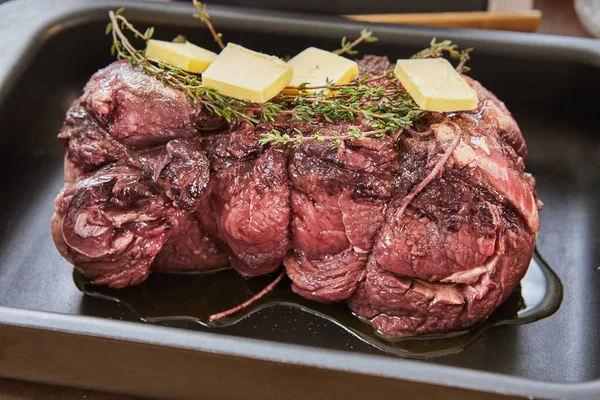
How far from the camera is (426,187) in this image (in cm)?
252

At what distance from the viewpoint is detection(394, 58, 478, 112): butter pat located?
2559 mm

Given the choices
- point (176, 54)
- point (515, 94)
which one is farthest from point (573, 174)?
point (176, 54)

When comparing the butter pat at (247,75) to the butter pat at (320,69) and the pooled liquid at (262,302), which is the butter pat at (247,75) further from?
the pooled liquid at (262,302)

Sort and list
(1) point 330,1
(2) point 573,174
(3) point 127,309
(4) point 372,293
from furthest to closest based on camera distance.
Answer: (1) point 330,1 → (2) point 573,174 → (3) point 127,309 → (4) point 372,293

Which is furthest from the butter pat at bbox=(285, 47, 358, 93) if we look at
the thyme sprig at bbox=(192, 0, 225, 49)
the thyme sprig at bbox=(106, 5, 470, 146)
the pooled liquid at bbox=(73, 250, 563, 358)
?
the pooled liquid at bbox=(73, 250, 563, 358)

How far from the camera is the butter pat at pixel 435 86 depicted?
2.56 meters

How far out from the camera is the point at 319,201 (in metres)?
2.62

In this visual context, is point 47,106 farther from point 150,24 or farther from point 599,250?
point 599,250

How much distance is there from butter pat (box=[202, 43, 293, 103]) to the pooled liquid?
84 centimetres

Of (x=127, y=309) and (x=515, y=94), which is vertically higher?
(x=515, y=94)

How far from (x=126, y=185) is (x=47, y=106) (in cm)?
114

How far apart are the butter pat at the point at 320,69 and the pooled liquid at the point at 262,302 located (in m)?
0.86

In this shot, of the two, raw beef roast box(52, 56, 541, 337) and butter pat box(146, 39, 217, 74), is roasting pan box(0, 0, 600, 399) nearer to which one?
raw beef roast box(52, 56, 541, 337)

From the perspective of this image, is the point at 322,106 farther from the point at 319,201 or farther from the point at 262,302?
the point at 262,302
